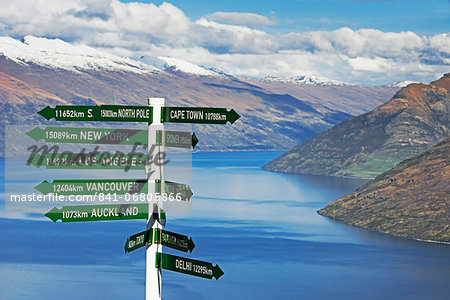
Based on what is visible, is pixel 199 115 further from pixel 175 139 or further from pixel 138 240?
pixel 138 240

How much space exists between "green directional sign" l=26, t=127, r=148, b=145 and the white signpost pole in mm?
380

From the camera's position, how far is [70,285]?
98.5m

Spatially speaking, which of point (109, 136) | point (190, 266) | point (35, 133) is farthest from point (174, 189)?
point (35, 133)

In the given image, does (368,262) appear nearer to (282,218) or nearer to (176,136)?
(282,218)

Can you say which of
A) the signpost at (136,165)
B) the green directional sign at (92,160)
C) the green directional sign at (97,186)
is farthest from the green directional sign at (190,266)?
the green directional sign at (92,160)

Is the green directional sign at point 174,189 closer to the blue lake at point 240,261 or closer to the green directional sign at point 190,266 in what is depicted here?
the green directional sign at point 190,266

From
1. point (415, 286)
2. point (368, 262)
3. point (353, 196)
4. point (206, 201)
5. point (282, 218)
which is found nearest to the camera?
point (415, 286)

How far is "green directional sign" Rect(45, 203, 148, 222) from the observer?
13.7m

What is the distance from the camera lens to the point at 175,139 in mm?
13867

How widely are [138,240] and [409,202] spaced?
156450 millimetres

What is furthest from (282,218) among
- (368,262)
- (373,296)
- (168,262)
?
(168,262)

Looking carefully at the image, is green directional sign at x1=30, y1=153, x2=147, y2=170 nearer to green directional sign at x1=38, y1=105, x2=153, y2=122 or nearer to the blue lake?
green directional sign at x1=38, y1=105, x2=153, y2=122

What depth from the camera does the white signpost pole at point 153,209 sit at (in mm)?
13773

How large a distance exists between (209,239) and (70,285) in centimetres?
4170
